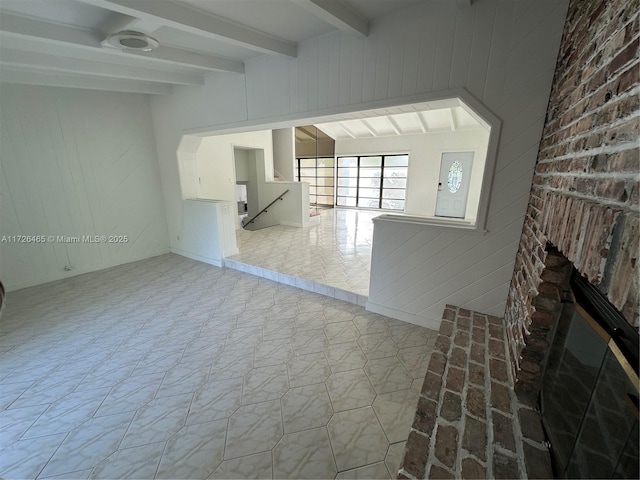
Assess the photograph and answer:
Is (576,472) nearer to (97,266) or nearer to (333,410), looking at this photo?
(333,410)

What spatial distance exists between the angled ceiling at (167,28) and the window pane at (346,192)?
6369mm

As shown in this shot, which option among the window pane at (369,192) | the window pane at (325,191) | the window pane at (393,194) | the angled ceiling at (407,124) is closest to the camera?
the angled ceiling at (407,124)

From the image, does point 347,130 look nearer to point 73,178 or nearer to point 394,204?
point 394,204

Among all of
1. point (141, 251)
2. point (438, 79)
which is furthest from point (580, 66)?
point (141, 251)

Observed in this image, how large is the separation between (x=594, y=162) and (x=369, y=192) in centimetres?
A: 805

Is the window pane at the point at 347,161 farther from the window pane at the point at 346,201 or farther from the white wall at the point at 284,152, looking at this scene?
the white wall at the point at 284,152

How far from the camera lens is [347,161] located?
8.84m

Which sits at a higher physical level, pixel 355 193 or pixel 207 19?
pixel 207 19

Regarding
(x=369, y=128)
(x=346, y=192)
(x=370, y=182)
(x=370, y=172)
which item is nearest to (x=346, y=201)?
(x=346, y=192)

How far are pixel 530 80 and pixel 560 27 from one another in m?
0.29

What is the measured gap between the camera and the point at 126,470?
136cm

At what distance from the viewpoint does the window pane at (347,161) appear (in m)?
8.72

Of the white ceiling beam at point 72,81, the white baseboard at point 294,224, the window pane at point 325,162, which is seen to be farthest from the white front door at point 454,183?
the white ceiling beam at point 72,81

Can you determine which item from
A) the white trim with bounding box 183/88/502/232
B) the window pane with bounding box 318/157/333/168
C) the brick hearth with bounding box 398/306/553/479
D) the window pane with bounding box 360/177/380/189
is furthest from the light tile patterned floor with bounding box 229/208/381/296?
the window pane with bounding box 318/157/333/168
